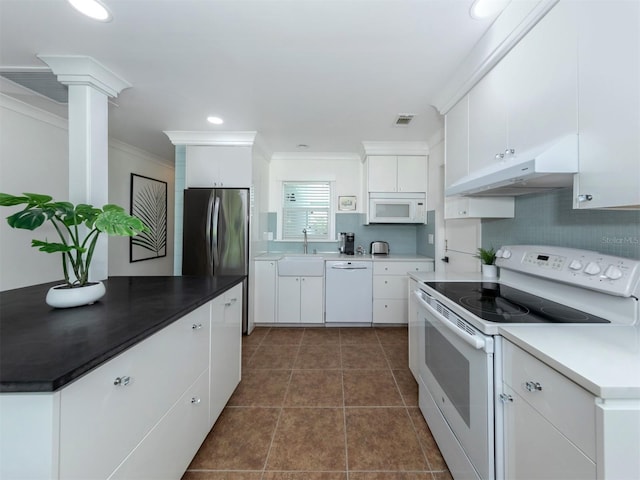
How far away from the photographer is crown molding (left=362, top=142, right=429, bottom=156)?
3.29 m

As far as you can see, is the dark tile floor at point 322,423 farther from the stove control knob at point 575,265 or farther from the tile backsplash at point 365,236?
the tile backsplash at point 365,236

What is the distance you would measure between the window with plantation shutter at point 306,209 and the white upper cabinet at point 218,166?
93 centimetres

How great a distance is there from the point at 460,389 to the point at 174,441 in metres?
1.34

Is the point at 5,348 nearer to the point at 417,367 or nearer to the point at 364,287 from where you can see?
the point at 417,367

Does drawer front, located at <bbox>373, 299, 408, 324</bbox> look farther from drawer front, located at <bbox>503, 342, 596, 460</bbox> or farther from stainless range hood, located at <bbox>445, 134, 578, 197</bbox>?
drawer front, located at <bbox>503, 342, 596, 460</bbox>

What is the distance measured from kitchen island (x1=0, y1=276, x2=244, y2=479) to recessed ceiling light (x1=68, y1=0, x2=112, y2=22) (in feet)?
5.00

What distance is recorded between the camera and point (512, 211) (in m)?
1.78

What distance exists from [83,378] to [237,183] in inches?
104

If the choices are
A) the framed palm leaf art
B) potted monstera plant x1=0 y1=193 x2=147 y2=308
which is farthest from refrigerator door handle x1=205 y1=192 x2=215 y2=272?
potted monstera plant x1=0 y1=193 x2=147 y2=308

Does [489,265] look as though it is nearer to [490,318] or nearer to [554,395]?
[490,318]

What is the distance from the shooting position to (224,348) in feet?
5.50

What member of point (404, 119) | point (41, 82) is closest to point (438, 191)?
point (404, 119)

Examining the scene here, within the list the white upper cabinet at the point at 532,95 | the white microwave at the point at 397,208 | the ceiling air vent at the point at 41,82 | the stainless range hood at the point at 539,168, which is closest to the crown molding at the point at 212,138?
the ceiling air vent at the point at 41,82

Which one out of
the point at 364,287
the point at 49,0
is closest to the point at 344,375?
the point at 364,287
